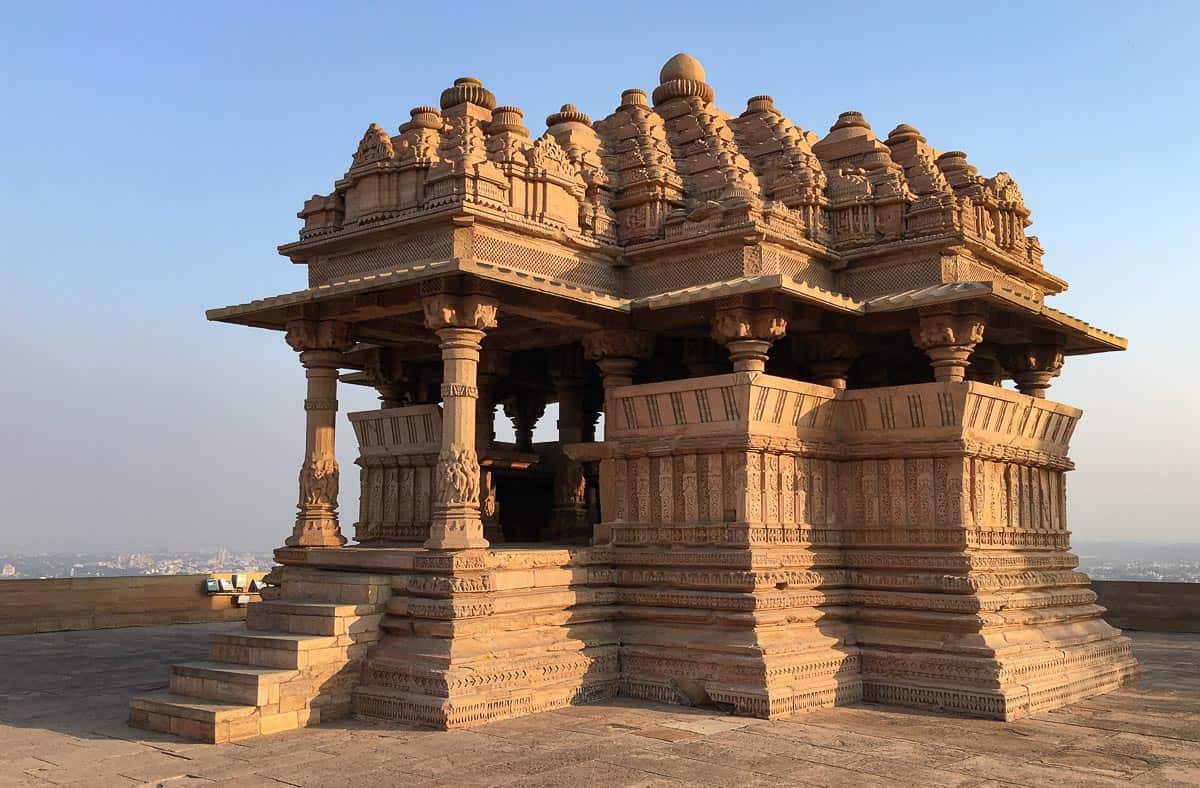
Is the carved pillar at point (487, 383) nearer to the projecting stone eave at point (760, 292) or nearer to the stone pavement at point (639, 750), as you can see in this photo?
the projecting stone eave at point (760, 292)

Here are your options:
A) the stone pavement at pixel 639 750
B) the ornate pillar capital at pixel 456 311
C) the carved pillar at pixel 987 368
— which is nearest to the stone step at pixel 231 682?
the stone pavement at pixel 639 750

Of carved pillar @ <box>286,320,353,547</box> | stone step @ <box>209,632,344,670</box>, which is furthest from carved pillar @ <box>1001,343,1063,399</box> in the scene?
stone step @ <box>209,632,344,670</box>

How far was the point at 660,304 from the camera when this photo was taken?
1098 cm

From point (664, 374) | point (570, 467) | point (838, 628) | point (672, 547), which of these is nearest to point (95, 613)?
point (570, 467)

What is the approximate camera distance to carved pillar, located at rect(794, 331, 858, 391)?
40.5 feet

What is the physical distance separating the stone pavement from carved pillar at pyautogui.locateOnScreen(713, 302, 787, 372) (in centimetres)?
331

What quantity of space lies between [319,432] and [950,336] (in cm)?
639

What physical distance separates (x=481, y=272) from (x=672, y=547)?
326 centimetres

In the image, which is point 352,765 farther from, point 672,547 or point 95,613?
point 95,613

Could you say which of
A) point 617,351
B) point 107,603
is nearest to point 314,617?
point 617,351

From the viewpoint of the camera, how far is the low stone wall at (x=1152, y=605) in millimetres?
18109

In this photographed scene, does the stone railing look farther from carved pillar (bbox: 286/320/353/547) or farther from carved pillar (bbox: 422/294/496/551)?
carved pillar (bbox: 422/294/496/551)

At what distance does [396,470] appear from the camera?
12.6m

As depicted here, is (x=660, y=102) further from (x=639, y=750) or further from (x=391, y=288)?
(x=639, y=750)
